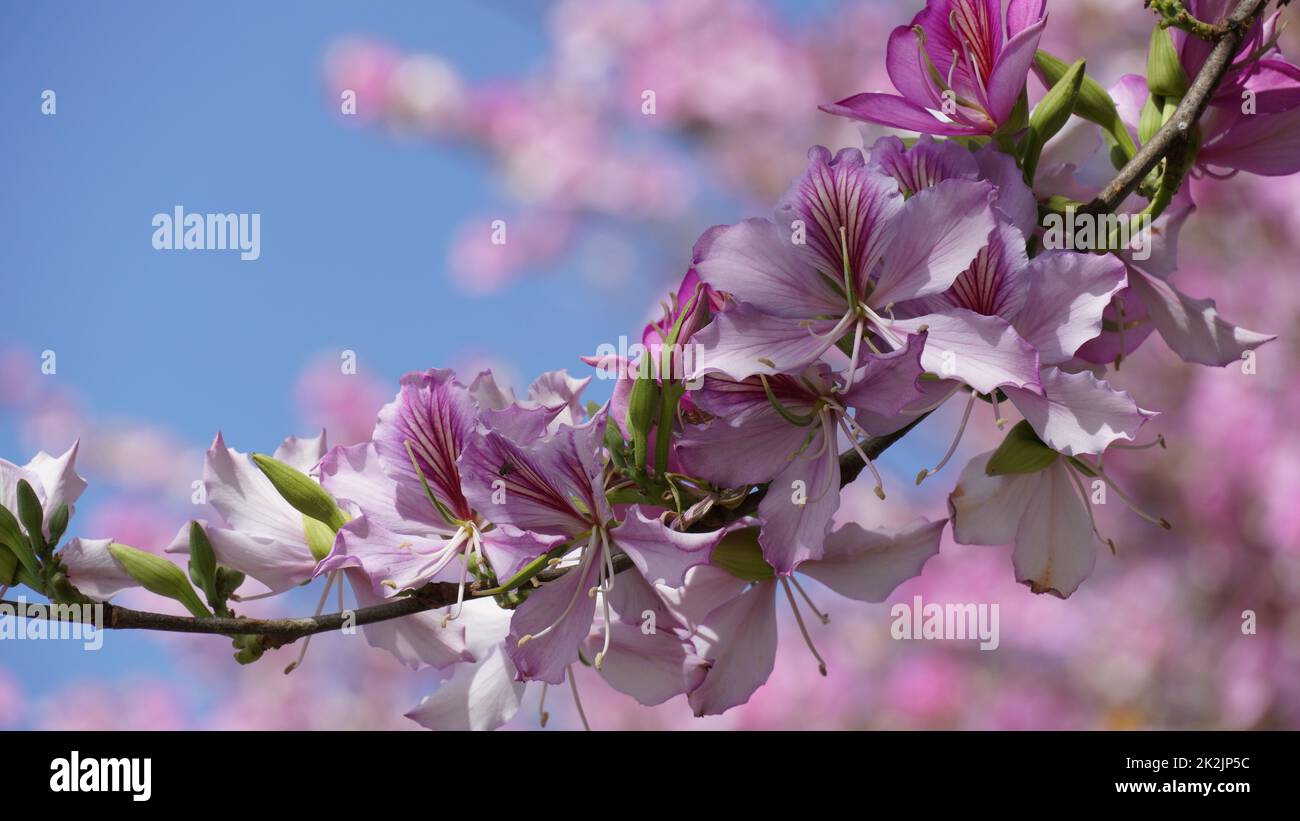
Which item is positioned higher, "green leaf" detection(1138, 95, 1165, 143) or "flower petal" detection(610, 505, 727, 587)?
"green leaf" detection(1138, 95, 1165, 143)

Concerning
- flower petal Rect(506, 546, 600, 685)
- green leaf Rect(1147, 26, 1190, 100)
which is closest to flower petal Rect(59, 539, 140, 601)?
flower petal Rect(506, 546, 600, 685)

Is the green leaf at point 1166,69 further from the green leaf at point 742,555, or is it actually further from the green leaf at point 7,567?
the green leaf at point 7,567

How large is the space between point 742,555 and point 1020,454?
184mm

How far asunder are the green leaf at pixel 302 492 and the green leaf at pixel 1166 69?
23.8 inches

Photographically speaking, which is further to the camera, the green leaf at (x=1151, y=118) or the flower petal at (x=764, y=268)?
the green leaf at (x=1151, y=118)

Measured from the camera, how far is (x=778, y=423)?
614 mm

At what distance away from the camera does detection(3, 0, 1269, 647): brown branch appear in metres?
0.61

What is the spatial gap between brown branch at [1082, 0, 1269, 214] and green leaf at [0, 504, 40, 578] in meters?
0.67

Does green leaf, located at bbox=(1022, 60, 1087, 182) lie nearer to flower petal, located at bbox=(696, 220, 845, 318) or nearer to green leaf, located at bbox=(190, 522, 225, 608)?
flower petal, located at bbox=(696, 220, 845, 318)

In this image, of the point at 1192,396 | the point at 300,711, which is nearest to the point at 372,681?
the point at 300,711

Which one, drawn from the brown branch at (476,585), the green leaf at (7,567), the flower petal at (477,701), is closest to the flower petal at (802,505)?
the brown branch at (476,585)

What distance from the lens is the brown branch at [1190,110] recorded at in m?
0.65

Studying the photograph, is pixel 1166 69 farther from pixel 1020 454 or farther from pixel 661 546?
pixel 661 546

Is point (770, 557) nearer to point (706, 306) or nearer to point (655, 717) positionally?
point (706, 306)
